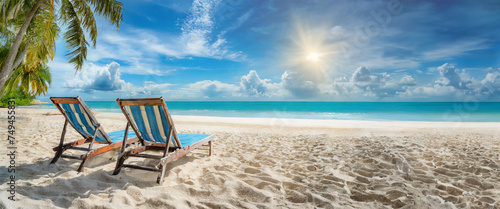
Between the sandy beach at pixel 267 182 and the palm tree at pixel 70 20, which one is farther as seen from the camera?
the palm tree at pixel 70 20

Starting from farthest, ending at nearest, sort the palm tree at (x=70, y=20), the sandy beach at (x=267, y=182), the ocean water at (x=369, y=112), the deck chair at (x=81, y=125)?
the ocean water at (x=369, y=112), the palm tree at (x=70, y=20), the deck chair at (x=81, y=125), the sandy beach at (x=267, y=182)

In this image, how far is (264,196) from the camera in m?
2.29

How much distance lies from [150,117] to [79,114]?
3.99 feet

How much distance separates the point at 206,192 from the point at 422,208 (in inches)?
79.9

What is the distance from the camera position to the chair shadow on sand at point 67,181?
2.11 metres

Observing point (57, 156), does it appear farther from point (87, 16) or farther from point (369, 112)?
point (369, 112)

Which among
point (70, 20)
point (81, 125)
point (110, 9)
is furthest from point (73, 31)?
point (81, 125)

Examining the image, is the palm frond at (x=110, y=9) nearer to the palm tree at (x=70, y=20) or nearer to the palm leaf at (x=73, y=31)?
the palm tree at (x=70, y=20)

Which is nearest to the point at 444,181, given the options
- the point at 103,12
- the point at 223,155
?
the point at 223,155

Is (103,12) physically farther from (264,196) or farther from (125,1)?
(264,196)

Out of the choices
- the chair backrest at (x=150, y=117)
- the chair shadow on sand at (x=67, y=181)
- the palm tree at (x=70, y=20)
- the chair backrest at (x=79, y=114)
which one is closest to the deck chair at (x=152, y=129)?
the chair backrest at (x=150, y=117)

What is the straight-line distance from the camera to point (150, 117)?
285 cm

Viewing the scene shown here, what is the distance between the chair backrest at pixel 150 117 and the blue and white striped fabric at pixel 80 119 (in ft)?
2.31

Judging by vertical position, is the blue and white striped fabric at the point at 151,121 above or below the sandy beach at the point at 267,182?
above
